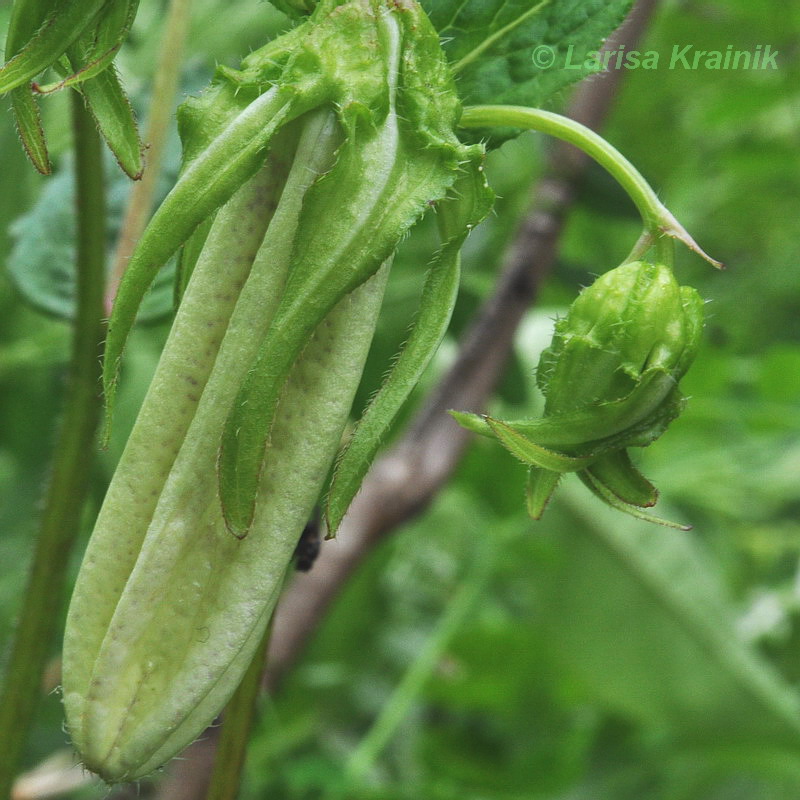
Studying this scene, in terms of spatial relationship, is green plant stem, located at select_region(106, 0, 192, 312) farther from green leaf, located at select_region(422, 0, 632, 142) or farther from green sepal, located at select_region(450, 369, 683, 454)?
green sepal, located at select_region(450, 369, 683, 454)

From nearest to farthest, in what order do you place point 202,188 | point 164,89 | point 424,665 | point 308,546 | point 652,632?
1. point 202,188
2. point 308,546
3. point 164,89
4. point 424,665
5. point 652,632

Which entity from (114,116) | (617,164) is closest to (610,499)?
(617,164)

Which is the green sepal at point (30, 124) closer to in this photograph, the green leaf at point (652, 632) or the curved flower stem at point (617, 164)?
the curved flower stem at point (617, 164)

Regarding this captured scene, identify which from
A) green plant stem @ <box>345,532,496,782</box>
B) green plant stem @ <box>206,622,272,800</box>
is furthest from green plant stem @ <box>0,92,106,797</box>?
green plant stem @ <box>345,532,496,782</box>

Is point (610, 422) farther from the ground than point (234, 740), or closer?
farther from the ground

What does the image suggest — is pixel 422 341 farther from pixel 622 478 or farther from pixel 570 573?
pixel 570 573

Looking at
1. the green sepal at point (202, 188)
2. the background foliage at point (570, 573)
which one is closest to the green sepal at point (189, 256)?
the green sepal at point (202, 188)
